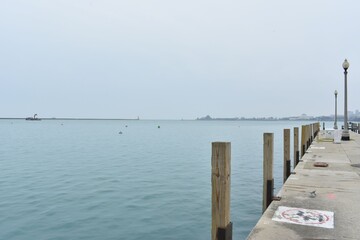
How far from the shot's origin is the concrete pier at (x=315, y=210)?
4641 mm

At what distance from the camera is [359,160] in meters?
12.0

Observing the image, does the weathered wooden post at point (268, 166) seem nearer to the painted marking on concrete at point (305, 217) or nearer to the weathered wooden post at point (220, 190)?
the painted marking on concrete at point (305, 217)

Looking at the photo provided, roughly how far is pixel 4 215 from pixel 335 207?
32.8 ft

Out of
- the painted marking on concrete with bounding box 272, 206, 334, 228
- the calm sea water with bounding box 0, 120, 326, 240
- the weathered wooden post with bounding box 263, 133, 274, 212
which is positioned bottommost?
the calm sea water with bounding box 0, 120, 326, 240

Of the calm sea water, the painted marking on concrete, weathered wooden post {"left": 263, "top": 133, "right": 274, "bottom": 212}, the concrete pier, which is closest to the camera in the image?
the concrete pier

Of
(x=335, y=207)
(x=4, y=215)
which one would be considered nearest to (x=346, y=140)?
(x=335, y=207)

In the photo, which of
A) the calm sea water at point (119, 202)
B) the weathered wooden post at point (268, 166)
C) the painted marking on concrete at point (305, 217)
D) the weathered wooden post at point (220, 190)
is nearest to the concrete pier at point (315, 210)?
the painted marking on concrete at point (305, 217)

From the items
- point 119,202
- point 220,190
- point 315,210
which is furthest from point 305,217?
point 119,202

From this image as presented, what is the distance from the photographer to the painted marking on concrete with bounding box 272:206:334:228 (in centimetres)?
502

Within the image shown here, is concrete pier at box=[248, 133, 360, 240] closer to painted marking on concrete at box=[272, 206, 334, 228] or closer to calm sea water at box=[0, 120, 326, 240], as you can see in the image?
painted marking on concrete at box=[272, 206, 334, 228]

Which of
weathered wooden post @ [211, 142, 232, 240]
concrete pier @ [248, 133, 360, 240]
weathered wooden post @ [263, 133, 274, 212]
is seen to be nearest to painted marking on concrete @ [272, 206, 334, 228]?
concrete pier @ [248, 133, 360, 240]

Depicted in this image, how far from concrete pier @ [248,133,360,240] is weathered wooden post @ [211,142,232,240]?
0.59m

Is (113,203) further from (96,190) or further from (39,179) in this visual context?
(39,179)

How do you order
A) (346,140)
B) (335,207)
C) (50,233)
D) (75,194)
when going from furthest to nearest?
(346,140), (75,194), (50,233), (335,207)
